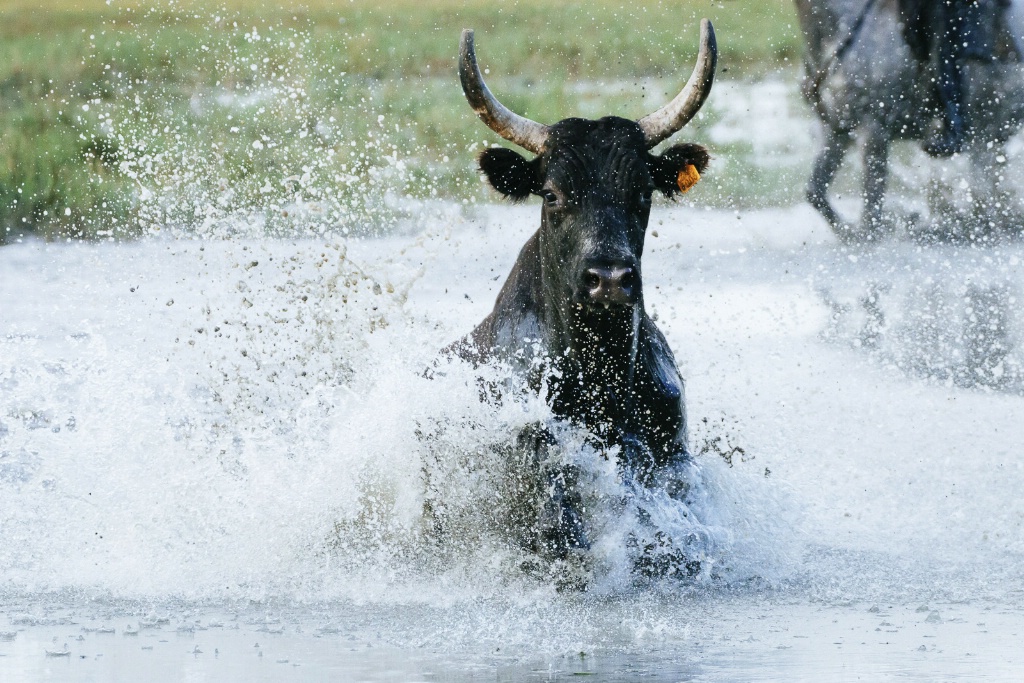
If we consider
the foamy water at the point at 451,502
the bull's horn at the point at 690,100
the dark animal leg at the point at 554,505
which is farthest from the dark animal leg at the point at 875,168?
the dark animal leg at the point at 554,505

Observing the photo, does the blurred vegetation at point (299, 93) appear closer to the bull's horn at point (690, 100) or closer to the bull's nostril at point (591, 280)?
the bull's horn at point (690, 100)

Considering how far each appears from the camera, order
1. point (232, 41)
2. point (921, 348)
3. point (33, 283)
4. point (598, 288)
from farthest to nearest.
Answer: point (232, 41) → point (33, 283) → point (921, 348) → point (598, 288)

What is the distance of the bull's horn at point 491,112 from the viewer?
7121mm

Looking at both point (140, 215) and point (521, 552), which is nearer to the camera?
point (521, 552)

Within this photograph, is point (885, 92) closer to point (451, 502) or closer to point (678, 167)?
point (678, 167)

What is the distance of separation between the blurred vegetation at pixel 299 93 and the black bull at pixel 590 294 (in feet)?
24.7

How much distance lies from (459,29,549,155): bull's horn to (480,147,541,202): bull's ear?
9cm

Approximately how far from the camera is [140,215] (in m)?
15.6

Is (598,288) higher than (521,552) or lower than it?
higher

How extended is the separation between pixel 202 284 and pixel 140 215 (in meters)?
2.40

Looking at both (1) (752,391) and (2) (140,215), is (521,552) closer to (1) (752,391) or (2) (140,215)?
(1) (752,391)

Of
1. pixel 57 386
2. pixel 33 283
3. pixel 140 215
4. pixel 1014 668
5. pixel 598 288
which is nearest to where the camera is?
pixel 1014 668

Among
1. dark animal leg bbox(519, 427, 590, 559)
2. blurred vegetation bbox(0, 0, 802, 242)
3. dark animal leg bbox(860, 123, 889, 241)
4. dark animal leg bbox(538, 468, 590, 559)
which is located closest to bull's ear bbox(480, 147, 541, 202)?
dark animal leg bbox(519, 427, 590, 559)

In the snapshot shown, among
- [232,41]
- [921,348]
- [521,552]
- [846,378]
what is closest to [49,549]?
[521,552]
